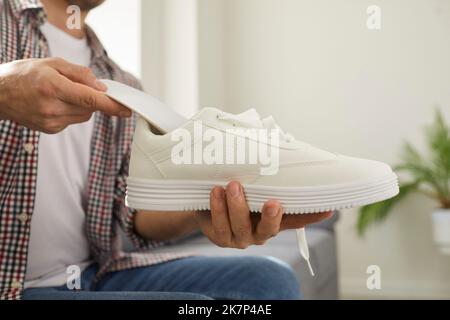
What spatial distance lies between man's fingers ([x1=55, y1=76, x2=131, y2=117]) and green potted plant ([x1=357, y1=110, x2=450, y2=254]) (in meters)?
1.87

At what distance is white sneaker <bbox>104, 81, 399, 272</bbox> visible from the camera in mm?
424

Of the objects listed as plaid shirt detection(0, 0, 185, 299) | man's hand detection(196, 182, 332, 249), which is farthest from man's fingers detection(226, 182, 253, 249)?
plaid shirt detection(0, 0, 185, 299)

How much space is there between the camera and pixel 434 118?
83.7 inches

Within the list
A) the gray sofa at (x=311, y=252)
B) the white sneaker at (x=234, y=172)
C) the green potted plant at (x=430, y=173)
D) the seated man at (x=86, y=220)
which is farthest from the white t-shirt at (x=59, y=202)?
the green potted plant at (x=430, y=173)

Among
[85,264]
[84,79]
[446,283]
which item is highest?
[84,79]

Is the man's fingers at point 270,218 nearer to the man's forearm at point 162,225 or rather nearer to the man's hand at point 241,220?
the man's hand at point 241,220

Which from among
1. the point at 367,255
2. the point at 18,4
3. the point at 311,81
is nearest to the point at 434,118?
the point at 367,255

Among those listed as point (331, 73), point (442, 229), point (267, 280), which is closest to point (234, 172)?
point (267, 280)

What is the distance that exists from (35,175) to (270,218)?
12.9 inches

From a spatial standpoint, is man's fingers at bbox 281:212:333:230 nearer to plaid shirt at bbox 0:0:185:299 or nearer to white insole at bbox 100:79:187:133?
white insole at bbox 100:79:187:133

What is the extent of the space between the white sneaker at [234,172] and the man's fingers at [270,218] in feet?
0.03

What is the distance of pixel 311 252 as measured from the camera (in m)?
1.29

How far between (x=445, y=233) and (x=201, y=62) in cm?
129

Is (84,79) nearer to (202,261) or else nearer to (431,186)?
(202,261)
